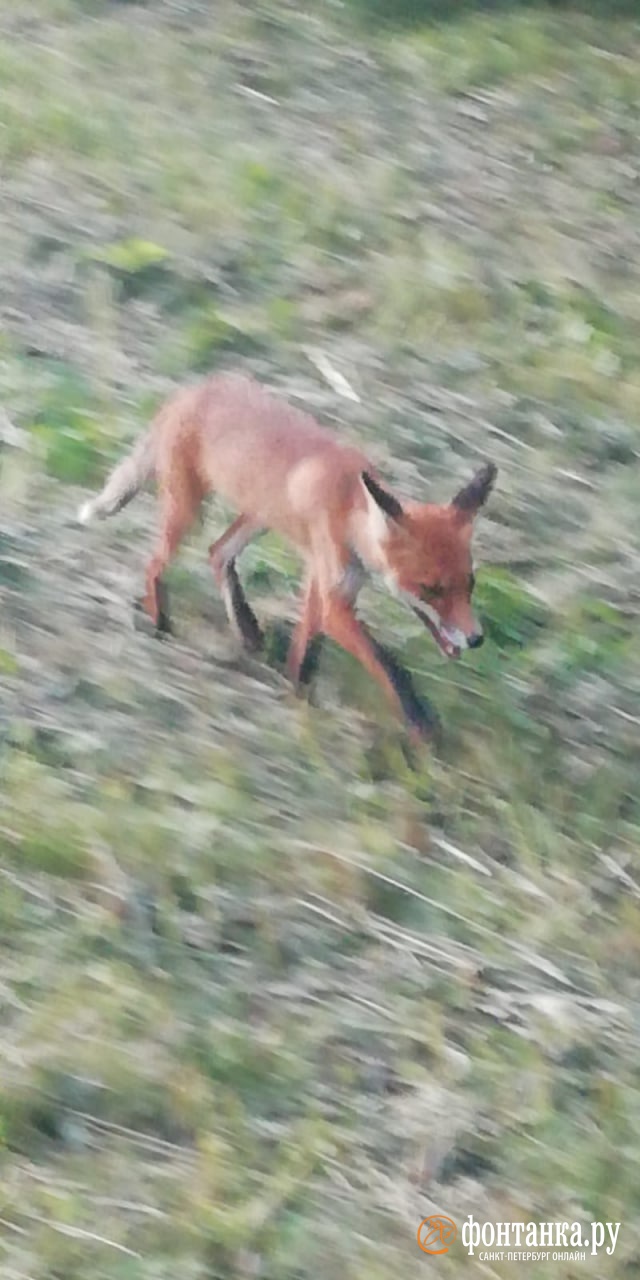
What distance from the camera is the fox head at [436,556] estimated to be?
3064mm

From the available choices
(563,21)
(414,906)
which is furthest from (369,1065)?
(563,21)

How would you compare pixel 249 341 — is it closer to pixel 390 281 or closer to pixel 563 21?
pixel 390 281

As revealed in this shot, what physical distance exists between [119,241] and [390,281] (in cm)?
98

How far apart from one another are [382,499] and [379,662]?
477 mm

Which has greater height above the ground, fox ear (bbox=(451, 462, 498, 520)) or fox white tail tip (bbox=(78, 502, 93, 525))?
fox ear (bbox=(451, 462, 498, 520))

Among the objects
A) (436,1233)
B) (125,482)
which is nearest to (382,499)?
(125,482)

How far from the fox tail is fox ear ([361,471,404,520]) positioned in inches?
32.6

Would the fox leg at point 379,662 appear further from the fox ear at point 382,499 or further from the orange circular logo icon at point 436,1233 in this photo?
the orange circular logo icon at point 436,1233

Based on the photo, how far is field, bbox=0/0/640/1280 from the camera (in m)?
2.64

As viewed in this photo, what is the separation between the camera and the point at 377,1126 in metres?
2.71

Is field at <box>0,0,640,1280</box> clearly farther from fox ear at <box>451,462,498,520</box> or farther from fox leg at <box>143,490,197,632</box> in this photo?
fox ear at <box>451,462,498,520</box>

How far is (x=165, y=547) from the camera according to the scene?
11.9 feet

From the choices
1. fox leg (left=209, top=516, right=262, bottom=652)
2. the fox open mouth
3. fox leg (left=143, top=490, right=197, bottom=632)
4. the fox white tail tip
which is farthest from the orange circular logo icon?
the fox white tail tip

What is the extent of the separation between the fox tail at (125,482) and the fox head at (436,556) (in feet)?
2.59
